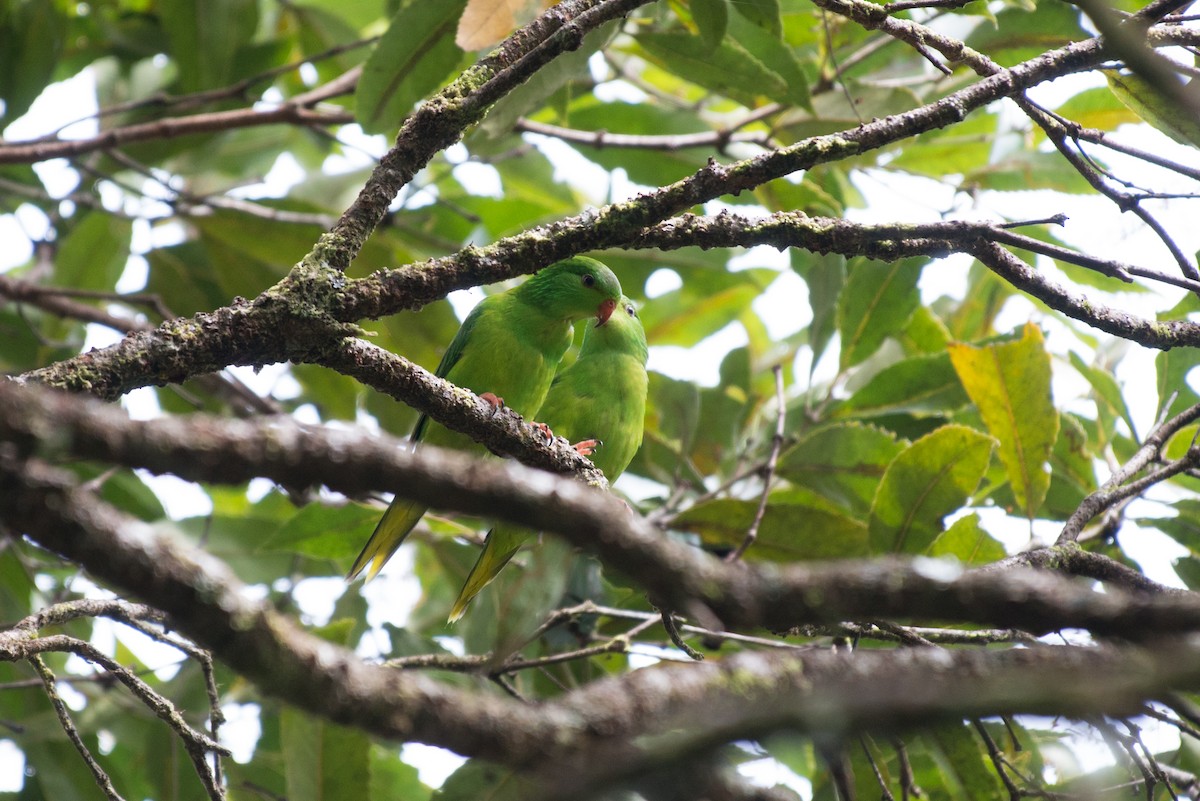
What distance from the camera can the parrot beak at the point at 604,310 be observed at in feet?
15.9

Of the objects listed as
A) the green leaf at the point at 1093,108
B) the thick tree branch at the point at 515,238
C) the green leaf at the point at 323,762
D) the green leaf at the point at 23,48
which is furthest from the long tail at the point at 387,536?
the green leaf at the point at 1093,108

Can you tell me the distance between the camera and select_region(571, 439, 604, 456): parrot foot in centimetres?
422

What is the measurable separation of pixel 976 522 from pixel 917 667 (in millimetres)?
2439

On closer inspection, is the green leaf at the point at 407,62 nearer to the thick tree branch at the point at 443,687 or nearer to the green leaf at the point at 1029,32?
the green leaf at the point at 1029,32

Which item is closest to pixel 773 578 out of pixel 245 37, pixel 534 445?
pixel 534 445

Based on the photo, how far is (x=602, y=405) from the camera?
14.9 ft

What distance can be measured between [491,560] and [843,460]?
1538 millimetres

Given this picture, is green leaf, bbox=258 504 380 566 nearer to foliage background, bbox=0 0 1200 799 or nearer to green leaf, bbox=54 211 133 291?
foliage background, bbox=0 0 1200 799

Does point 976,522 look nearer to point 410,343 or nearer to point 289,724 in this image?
point 289,724

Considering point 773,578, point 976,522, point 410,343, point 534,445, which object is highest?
point 410,343

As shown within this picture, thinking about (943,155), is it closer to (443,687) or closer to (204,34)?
(204,34)

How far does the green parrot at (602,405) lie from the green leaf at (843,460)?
2.27 feet

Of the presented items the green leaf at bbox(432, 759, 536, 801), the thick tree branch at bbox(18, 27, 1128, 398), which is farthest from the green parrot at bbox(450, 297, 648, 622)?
the thick tree branch at bbox(18, 27, 1128, 398)

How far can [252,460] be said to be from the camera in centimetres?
114
